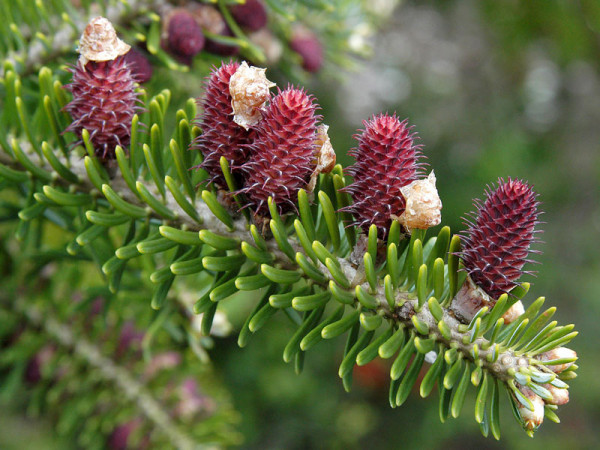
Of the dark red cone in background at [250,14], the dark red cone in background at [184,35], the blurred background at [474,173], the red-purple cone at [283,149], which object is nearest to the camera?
the red-purple cone at [283,149]

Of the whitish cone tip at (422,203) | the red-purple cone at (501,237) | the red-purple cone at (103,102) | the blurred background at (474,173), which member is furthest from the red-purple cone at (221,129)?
the blurred background at (474,173)

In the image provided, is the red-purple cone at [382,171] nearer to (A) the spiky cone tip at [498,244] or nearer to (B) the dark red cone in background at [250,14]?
(A) the spiky cone tip at [498,244]

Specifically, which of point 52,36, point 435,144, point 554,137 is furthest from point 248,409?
point 554,137

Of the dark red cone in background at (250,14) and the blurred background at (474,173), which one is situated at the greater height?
the dark red cone in background at (250,14)

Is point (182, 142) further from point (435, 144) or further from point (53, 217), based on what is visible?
point (435, 144)

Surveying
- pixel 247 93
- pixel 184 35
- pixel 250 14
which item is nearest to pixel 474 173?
pixel 250 14

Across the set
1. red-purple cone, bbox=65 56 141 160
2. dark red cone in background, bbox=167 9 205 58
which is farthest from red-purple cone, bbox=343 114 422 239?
dark red cone in background, bbox=167 9 205 58

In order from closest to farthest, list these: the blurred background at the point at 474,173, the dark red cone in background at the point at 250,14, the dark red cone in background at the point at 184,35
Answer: the dark red cone in background at the point at 184,35, the dark red cone in background at the point at 250,14, the blurred background at the point at 474,173

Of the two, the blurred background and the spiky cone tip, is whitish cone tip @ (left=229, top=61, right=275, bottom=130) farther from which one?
the blurred background
